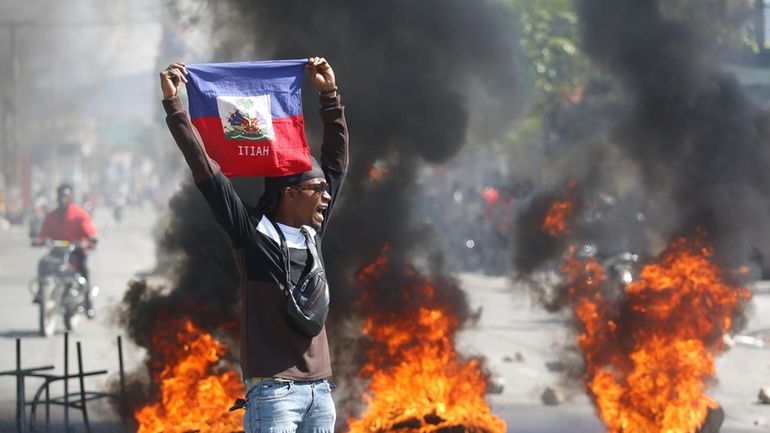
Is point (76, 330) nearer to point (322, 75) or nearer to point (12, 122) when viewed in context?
point (322, 75)

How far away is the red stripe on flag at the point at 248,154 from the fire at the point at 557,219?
16.3 ft

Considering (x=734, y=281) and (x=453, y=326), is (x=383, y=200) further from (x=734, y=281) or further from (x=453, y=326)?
(x=734, y=281)

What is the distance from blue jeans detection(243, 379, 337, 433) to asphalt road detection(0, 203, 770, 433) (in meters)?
3.90

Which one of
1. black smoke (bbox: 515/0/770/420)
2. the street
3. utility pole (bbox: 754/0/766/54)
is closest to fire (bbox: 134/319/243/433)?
the street

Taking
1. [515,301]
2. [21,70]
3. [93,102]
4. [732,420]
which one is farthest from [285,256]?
[93,102]

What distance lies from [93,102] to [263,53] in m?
24.7

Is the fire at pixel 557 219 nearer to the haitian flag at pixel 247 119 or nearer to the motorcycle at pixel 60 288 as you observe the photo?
the haitian flag at pixel 247 119

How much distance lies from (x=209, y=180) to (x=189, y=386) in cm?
313

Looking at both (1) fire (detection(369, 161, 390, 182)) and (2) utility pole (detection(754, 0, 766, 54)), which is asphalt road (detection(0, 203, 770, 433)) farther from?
(2) utility pole (detection(754, 0, 766, 54))

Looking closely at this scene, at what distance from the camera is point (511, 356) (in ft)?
40.7

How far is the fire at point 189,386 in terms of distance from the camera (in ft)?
22.1

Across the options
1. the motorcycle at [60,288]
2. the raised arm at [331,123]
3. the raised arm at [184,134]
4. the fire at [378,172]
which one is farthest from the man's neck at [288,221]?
the motorcycle at [60,288]

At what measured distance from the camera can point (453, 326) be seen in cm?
770

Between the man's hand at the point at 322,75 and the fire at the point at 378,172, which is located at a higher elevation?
the fire at the point at 378,172
